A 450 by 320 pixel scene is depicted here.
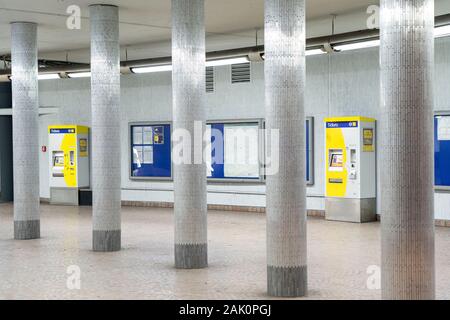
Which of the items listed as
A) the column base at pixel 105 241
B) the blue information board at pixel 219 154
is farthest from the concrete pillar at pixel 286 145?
the blue information board at pixel 219 154

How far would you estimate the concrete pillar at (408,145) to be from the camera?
20.0 ft

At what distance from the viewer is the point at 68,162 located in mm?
21094

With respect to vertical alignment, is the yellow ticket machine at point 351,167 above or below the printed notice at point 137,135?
below

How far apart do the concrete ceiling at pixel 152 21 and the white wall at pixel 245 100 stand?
1.10 m

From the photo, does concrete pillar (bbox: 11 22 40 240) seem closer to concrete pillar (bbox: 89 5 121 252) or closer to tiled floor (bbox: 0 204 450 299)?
tiled floor (bbox: 0 204 450 299)

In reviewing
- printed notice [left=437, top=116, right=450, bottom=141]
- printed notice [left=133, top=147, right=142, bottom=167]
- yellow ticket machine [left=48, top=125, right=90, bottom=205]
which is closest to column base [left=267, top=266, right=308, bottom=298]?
printed notice [left=437, top=116, right=450, bottom=141]

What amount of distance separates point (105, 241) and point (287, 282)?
4713mm

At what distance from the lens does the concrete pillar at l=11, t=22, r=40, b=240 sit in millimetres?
13727

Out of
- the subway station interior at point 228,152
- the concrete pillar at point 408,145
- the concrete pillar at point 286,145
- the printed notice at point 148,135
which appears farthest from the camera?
the printed notice at point 148,135

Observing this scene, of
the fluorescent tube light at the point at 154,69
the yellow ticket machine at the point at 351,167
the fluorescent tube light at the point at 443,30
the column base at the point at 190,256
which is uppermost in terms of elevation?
the fluorescent tube light at the point at 154,69

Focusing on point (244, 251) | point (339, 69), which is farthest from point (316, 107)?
point (244, 251)

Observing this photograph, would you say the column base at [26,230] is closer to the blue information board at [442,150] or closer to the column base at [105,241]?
the column base at [105,241]

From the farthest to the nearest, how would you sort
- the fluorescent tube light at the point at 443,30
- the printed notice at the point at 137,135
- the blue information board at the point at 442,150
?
the printed notice at the point at 137,135 → the blue information board at the point at 442,150 → the fluorescent tube light at the point at 443,30

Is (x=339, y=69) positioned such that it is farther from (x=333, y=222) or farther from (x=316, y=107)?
(x=333, y=222)
